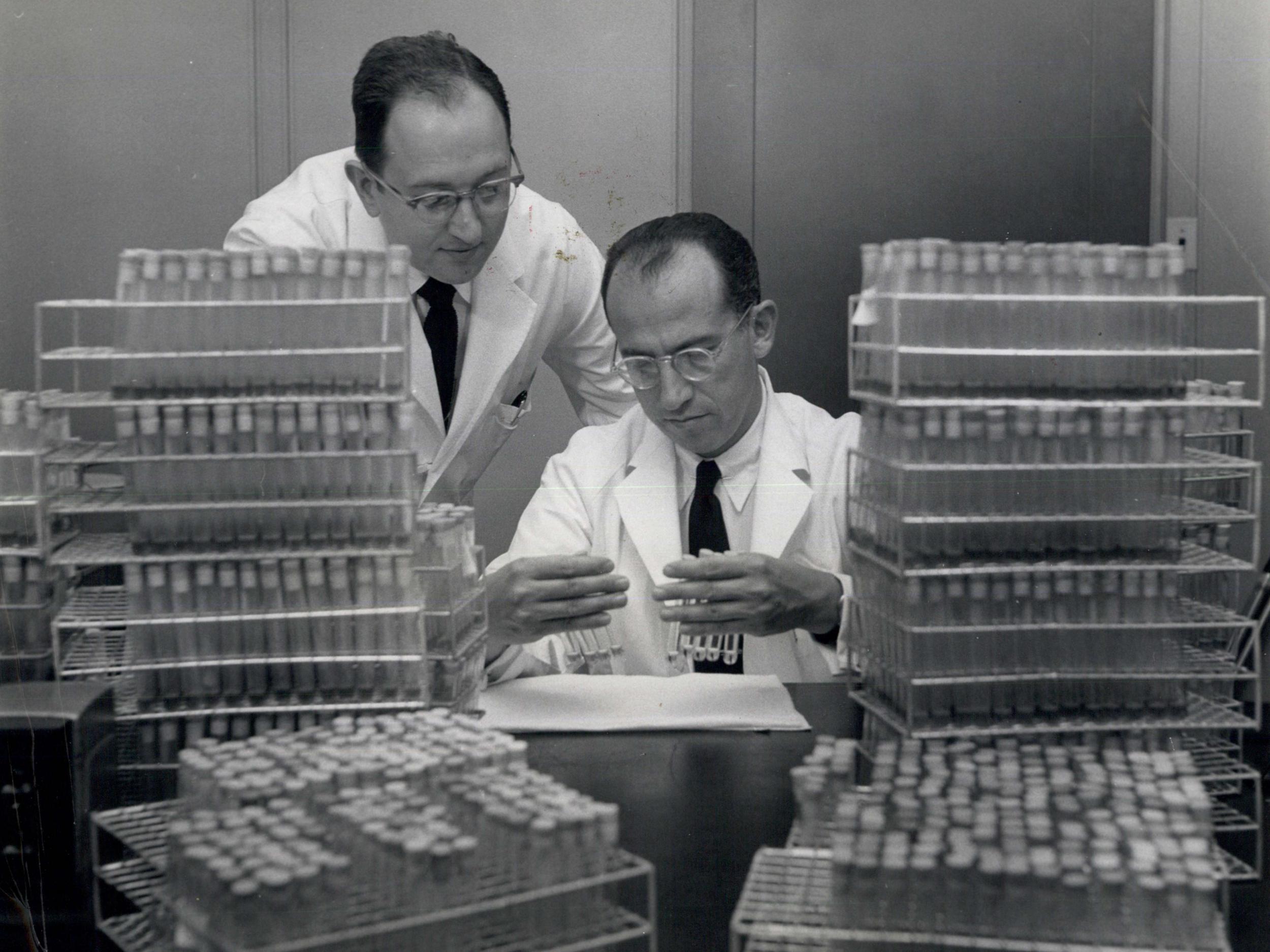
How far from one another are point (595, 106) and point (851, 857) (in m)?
2.62

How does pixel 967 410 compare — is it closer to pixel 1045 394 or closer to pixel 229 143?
pixel 1045 394

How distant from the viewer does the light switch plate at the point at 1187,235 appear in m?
3.02

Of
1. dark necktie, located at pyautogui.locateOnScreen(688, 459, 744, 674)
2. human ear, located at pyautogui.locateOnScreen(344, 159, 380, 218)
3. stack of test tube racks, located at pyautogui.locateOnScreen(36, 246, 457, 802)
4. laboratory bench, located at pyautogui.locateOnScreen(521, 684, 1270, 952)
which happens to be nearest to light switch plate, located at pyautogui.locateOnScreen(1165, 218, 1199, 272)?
dark necktie, located at pyautogui.locateOnScreen(688, 459, 744, 674)

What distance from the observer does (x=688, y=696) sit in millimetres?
2094

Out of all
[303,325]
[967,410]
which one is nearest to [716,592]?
[967,410]

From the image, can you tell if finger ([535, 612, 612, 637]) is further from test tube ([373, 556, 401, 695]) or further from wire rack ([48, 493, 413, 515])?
wire rack ([48, 493, 413, 515])

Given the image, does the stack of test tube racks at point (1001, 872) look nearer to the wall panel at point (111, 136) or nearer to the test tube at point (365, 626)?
the test tube at point (365, 626)

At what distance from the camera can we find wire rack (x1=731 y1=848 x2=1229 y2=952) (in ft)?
3.71

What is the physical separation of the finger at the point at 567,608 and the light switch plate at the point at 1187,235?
1742mm

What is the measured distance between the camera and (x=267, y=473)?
1688 mm

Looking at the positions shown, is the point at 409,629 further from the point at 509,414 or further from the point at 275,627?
the point at 509,414

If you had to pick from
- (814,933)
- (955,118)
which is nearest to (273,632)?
(814,933)

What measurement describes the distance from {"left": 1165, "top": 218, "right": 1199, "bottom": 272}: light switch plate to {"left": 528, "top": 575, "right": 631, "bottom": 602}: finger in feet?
5.69

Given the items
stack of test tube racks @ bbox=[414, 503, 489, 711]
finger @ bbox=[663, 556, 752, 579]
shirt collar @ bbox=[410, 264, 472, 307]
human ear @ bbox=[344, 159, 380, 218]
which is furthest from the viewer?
shirt collar @ bbox=[410, 264, 472, 307]
